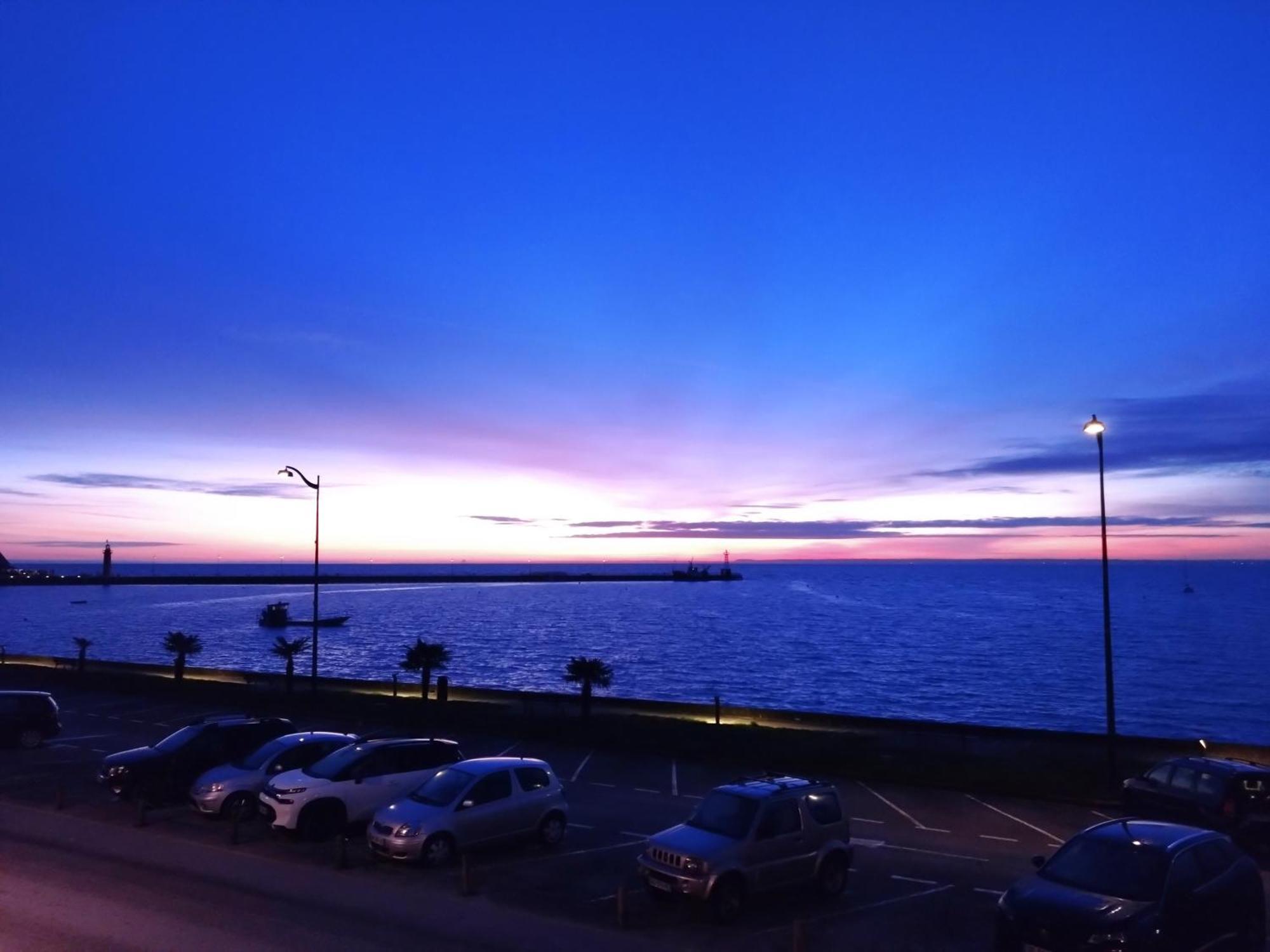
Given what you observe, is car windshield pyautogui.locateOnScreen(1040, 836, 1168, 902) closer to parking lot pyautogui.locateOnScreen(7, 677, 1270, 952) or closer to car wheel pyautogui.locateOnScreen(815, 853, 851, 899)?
parking lot pyautogui.locateOnScreen(7, 677, 1270, 952)

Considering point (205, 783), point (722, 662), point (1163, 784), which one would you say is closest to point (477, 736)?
point (205, 783)

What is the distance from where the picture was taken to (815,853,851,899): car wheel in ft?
45.6

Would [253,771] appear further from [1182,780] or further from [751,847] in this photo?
[1182,780]

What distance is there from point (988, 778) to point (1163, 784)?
5.12 metres

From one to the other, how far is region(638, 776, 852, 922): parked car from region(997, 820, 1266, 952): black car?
10.4 feet

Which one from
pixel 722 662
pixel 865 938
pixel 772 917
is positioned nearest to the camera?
pixel 865 938

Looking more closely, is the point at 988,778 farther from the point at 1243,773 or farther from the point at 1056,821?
the point at 1243,773

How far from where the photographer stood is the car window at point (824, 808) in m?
14.0

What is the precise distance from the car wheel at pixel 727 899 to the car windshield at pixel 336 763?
7759mm

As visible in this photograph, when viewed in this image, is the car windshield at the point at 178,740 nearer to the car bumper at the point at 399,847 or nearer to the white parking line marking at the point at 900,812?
the car bumper at the point at 399,847

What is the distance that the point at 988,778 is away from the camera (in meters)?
23.2

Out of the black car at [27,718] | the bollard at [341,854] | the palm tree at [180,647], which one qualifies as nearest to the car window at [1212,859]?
the bollard at [341,854]

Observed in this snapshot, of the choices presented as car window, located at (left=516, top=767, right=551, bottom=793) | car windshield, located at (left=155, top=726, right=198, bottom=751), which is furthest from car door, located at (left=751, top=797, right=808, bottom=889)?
car windshield, located at (left=155, top=726, right=198, bottom=751)

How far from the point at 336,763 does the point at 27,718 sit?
14899mm
